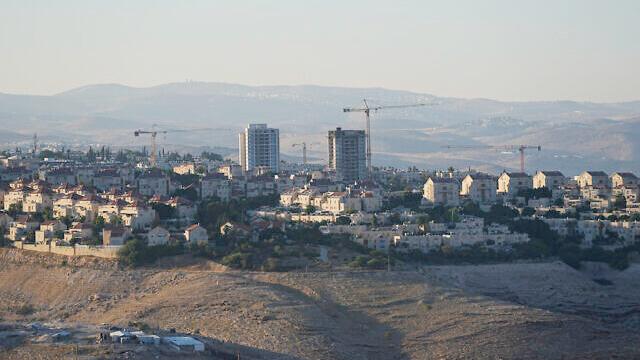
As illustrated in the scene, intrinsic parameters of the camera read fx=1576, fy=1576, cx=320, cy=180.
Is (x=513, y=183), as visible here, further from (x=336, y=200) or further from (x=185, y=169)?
(x=185, y=169)

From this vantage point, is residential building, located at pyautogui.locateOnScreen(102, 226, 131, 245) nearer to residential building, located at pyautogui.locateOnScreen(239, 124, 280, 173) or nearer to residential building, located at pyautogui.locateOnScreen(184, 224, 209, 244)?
residential building, located at pyautogui.locateOnScreen(184, 224, 209, 244)

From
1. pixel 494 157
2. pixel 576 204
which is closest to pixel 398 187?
pixel 576 204

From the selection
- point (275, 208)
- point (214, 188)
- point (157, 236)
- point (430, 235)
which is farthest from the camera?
point (214, 188)

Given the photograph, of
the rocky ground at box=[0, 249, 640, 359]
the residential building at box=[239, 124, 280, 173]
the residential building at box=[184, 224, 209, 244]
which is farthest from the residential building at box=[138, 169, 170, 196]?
the residential building at box=[239, 124, 280, 173]

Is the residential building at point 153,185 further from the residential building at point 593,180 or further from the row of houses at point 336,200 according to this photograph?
the residential building at point 593,180

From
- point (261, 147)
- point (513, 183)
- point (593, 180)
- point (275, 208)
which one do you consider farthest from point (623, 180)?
point (261, 147)

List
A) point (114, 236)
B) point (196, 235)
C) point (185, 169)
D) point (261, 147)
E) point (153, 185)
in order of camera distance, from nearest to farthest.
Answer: point (114, 236) < point (196, 235) < point (153, 185) < point (185, 169) < point (261, 147)

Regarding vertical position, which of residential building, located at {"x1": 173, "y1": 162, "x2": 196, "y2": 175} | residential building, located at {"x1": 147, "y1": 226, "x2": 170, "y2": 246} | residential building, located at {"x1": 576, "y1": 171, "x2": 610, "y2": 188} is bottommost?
residential building, located at {"x1": 147, "y1": 226, "x2": 170, "y2": 246}

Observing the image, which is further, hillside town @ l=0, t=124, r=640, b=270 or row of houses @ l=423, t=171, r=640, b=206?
row of houses @ l=423, t=171, r=640, b=206
